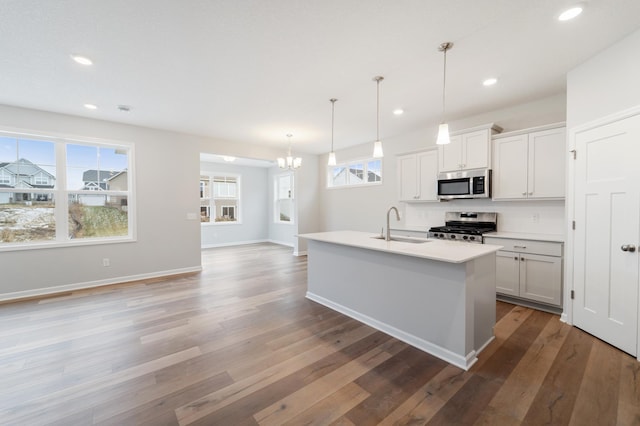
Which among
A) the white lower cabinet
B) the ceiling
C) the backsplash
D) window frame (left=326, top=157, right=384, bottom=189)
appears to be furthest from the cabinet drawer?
window frame (left=326, top=157, right=384, bottom=189)

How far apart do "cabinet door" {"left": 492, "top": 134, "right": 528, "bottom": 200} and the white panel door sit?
725 mm

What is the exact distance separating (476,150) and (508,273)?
180cm

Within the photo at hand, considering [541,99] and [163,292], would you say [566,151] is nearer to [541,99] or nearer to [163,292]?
[541,99]

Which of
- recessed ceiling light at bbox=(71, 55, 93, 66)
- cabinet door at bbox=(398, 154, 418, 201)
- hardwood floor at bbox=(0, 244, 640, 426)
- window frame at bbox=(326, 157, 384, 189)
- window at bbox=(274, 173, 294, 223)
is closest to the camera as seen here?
hardwood floor at bbox=(0, 244, 640, 426)

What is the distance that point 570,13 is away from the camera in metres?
1.96

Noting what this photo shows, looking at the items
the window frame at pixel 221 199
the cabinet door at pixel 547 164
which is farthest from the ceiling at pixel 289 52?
the window frame at pixel 221 199

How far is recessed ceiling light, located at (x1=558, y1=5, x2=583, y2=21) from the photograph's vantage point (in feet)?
6.27

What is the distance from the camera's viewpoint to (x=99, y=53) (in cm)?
245

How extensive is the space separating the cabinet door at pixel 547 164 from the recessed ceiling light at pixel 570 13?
5.40ft

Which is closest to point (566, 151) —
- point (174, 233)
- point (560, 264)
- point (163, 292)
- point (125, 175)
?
point (560, 264)

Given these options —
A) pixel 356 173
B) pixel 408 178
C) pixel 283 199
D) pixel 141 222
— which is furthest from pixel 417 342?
pixel 283 199

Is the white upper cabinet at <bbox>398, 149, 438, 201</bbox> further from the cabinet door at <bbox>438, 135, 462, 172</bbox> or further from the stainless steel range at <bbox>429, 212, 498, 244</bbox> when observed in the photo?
the stainless steel range at <bbox>429, 212, 498, 244</bbox>

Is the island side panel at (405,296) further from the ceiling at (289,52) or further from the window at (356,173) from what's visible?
the window at (356,173)

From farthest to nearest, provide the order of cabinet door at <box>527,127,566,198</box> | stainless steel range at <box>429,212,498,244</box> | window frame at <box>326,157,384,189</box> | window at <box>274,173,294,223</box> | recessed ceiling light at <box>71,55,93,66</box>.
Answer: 1. window at <box>274,173,294,223</box>
2. window frame at <box>326,157,384,189</box>
3. stainless steel range at <box>429,212,498,244</box>
4. cabinet door at <box>527,127,566,198</box>
5. recessed ceiling light at <box>71,55,93,66</box>
